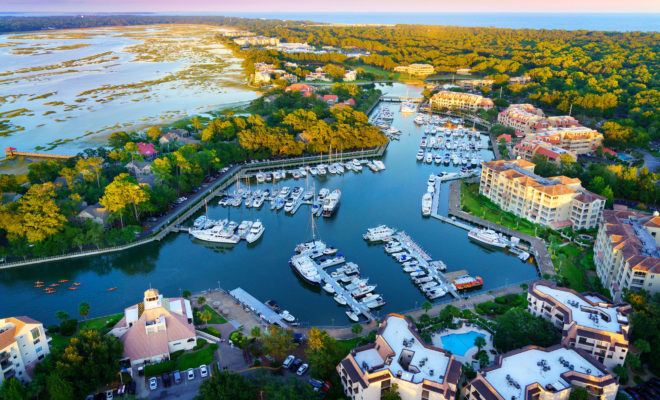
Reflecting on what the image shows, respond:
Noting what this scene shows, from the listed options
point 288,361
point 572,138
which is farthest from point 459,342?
point 572,138

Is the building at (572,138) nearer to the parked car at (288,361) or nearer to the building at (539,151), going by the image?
the building at (539,151)

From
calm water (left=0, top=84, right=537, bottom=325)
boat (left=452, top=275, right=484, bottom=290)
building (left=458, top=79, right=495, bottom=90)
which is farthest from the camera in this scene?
building (left=458, top=79, right=495, bottom=90)

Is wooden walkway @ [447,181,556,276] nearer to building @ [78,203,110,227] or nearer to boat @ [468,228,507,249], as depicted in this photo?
boat @ [468,228,507,249]

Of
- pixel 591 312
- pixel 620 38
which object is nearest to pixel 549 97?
pixel 591 312

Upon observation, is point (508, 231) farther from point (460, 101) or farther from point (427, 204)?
point (460, 101)

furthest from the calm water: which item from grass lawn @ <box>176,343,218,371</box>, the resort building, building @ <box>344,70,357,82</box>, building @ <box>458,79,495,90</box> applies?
the resort building

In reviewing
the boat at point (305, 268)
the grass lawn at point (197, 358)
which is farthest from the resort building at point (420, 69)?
the grass lawn at point (197, 358)
